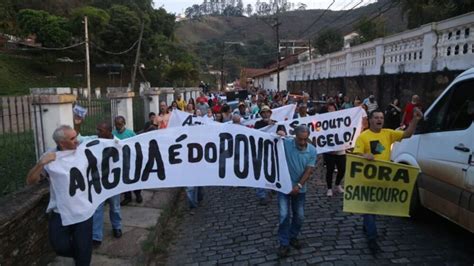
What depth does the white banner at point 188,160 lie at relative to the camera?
488 cm

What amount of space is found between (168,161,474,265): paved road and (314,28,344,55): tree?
2083 inches

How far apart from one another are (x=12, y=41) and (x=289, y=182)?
2371 inches

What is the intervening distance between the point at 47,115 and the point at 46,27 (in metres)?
51.8

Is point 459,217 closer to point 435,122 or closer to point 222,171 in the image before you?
point 435,122

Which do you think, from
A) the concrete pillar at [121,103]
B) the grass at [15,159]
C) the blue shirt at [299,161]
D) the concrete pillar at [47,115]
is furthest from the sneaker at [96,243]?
the concrete pillar at [121,103]

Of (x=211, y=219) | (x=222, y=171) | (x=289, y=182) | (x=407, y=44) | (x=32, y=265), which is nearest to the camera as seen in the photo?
(x=32, y=265)

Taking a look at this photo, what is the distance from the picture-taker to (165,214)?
704 centimetres

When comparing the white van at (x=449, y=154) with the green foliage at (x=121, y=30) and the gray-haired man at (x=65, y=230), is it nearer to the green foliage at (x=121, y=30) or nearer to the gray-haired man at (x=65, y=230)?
the gray-haired man at (x=65, y=230)

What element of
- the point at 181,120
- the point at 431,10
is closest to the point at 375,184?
the point at 181,120

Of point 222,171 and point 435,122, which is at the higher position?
point 435,122

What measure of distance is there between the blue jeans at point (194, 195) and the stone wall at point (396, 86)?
21.9ft

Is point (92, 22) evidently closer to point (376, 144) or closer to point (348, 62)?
point (348, 62)

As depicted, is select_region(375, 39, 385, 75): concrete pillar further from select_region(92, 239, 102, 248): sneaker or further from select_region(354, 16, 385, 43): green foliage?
select_region(354, 16, 385, 43): green foliage

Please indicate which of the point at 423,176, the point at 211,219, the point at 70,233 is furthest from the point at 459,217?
the point at 70,233
